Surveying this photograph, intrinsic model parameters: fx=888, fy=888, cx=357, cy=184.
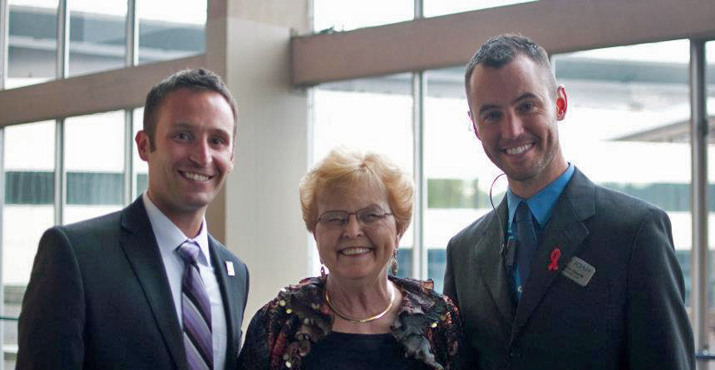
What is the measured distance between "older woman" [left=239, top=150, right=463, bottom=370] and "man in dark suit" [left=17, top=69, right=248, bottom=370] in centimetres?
20

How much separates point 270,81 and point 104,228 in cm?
497

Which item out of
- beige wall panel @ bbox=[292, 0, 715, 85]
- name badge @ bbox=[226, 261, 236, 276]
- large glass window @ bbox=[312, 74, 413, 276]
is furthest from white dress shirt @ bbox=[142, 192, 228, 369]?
large glass window @ bbox=[312, 74, 413, 276]

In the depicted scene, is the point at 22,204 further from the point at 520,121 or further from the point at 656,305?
the point at 656,305

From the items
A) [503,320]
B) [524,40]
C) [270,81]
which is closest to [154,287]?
[503,320]

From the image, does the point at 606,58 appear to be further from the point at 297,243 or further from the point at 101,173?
the point at 101,173

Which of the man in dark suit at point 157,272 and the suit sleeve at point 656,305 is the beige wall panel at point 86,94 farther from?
the suit sleeve at point 656,305

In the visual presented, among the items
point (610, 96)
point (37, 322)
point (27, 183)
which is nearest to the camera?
point (37, 322)

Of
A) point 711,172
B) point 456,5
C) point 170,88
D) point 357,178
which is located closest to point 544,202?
point 357,178

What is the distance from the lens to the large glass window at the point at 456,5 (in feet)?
20.6

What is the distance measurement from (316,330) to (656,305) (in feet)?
3.31

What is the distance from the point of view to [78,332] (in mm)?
2391

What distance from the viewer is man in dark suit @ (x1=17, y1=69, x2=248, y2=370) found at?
2412mm

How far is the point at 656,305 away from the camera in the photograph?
2359mm

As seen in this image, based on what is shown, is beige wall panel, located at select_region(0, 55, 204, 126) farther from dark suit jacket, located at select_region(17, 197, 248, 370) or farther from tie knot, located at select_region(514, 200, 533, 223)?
tie knot, located at select_region(514, 200, 533, 223)
